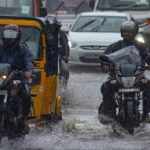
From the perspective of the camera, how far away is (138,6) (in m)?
26.1

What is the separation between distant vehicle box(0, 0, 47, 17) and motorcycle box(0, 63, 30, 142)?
6.76 meters

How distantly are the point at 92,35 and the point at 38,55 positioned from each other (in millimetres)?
10687

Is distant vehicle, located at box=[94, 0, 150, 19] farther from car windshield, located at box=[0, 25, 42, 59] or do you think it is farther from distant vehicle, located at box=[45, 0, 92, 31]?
car windshield, located at box=[0, 25, 42, 59]

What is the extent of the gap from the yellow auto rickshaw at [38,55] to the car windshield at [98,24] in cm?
1093

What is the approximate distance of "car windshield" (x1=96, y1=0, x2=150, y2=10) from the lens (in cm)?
2608

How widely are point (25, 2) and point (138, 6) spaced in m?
9.60

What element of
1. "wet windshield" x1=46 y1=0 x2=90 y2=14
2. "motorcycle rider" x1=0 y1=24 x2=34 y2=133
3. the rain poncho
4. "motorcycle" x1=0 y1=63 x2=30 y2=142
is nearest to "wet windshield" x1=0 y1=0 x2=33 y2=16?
the rain poncho

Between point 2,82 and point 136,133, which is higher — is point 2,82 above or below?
above

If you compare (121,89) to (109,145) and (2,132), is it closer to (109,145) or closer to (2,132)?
(109,145)

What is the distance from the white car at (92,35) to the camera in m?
21.8

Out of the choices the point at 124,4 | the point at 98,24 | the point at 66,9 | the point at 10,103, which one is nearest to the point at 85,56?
the point at 98,24

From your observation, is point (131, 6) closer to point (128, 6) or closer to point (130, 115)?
point (128, 6)

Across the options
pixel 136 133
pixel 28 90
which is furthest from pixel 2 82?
pixel 136 133

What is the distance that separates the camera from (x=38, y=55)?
11.7m
